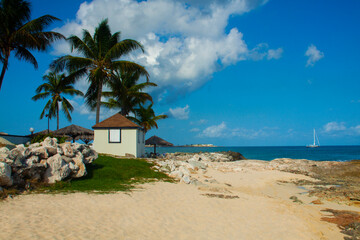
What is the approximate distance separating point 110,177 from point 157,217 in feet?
18.6

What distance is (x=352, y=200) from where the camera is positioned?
11391 millimetres

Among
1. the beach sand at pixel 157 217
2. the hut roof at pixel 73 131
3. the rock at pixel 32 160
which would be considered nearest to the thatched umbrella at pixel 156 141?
the hut roof at pixel 73 131

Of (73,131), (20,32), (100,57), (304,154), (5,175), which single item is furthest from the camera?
(304,154)

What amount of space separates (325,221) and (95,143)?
17.6 m

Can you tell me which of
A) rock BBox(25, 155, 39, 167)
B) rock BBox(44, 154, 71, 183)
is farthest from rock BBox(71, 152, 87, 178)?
rock BBox(25, 155, 39, 167)

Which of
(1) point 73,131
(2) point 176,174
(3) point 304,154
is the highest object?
(1) point 73,131

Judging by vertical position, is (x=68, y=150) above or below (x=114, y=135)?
below

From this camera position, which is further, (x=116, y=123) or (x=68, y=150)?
(x=116, y=123)

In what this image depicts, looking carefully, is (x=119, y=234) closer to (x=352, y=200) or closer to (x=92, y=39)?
(x=352, y=200)

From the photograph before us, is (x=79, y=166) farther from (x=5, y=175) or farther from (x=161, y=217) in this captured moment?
(x=161, y=217)

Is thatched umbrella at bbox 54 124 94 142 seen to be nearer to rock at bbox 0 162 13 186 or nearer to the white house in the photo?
the white house

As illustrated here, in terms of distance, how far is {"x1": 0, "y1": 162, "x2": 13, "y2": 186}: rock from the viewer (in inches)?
316

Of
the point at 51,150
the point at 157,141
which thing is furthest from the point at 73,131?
the point at 51,150

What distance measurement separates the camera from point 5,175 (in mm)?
8062
